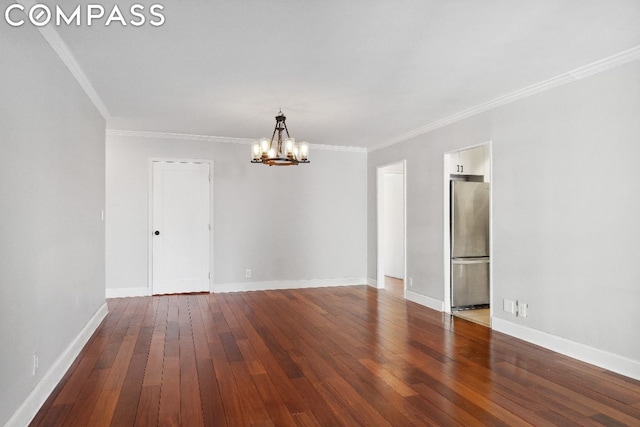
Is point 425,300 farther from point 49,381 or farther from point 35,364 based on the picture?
point 35,364

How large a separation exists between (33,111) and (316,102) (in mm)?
2776

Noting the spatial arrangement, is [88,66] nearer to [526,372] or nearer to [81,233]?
[81,233]

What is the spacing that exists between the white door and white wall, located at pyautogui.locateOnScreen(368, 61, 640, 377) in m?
4.19

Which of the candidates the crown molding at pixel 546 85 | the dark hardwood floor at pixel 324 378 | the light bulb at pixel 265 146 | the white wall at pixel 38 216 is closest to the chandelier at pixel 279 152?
the light bulb at pixel 265 146

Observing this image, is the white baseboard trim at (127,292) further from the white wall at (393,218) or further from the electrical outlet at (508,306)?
the electrical outlet at (508,306)

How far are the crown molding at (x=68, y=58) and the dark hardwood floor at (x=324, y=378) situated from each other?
2.54 meters

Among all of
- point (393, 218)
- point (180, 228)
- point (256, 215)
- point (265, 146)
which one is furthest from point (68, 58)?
point (393, 218)

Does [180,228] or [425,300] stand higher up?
[180,228]

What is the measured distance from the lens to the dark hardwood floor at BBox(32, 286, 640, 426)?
8.52 ft

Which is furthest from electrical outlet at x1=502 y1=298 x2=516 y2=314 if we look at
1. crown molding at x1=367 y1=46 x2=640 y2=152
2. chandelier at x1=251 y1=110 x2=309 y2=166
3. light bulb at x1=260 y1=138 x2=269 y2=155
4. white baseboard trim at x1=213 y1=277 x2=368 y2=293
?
white baseboard trim at x1=213 y1=277 x2=368 y2=293

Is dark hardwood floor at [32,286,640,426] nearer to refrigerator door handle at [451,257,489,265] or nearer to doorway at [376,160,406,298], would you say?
refrigerator door handle at [451,257,489,265]

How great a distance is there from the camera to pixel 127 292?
640 cm

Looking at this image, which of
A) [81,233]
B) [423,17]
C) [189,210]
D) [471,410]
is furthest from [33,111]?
[189,210]

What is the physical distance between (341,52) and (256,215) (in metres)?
4.23
